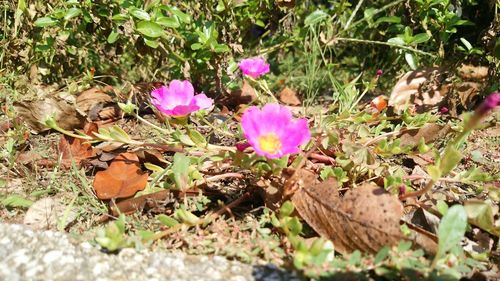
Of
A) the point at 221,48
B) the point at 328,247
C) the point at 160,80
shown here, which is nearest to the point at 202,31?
the point at 221,48

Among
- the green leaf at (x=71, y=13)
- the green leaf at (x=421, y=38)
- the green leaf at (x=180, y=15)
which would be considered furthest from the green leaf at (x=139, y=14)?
the green leaf at (x=421, y=38)

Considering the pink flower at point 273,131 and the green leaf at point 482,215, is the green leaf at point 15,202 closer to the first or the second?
the pink flower at point 273,131

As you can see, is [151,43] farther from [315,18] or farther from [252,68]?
[315,18]

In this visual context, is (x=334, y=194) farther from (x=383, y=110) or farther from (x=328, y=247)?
(x=383, y=110)

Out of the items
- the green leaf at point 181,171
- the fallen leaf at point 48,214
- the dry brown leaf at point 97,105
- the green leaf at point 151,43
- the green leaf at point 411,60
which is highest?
the green leaf at point 411,60

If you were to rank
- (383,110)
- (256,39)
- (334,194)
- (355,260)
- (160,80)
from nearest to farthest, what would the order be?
(355,260), (334,194), (383,110), (160,80), (256,39)

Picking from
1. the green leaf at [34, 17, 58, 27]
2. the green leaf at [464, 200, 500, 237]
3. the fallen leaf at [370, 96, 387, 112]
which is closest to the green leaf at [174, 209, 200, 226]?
the green leaf at [464, 200, 500, 237]

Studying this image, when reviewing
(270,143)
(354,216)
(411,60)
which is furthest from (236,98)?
(354,216)
